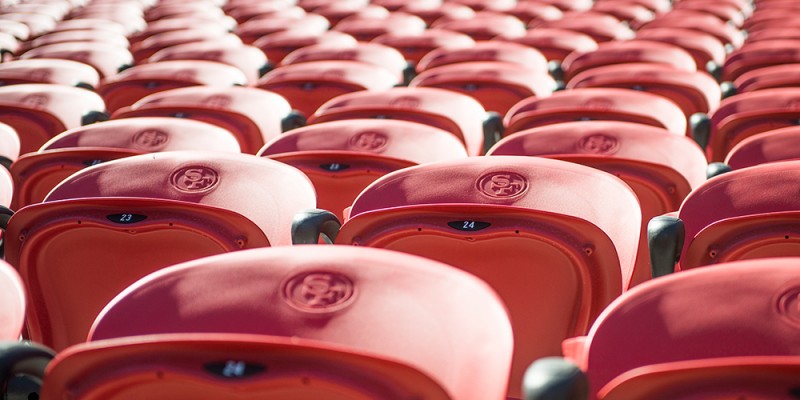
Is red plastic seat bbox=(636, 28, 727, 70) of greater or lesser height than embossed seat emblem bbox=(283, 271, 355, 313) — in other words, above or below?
below

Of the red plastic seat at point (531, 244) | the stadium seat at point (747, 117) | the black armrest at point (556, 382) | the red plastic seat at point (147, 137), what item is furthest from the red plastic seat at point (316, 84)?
the black armrest at point (556, 382)

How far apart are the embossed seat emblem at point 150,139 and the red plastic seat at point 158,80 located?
4.29ft

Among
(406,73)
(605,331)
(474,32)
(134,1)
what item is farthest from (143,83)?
(134,1)

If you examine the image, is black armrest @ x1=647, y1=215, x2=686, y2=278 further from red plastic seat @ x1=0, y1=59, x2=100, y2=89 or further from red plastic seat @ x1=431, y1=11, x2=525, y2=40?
red plastic seat @ x1=431, y1=11, x2=525, y2=40

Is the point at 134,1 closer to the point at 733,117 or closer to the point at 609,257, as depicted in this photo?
the point at 733,117

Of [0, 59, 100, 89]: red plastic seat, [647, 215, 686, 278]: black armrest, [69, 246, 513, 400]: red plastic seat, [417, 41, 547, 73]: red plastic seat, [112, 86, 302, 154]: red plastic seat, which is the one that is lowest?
[0, 59, 100, 89]: red plastic seat

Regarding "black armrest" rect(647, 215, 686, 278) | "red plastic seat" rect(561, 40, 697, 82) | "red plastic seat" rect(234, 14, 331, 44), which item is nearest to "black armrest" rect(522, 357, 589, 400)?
"black armrest" rect(647, 215, 686, 278)

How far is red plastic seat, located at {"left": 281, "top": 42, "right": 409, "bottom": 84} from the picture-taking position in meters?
5.05

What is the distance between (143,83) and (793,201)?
3.07 meters

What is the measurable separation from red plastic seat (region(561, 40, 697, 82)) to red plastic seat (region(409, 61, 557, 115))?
530 mm

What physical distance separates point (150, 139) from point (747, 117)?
1.95 metres

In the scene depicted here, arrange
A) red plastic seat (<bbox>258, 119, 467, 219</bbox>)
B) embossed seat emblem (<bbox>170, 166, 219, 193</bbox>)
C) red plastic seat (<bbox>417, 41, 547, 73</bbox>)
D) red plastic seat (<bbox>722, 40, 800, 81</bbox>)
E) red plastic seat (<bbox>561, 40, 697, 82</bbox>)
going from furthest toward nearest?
red plastic seat (<bbox>417, 41, 547, 73</bbox>) < red plastic seat (<bbox>561, 40, 697, 82</bbox>) < red plastic seat (<bbox>722, 40, 800, 81</bbox>) < red plastic seat (<bbox>258, 119, 467, 219</bbox>) < embossed seat emblem (<bbox>170, 166, 219, 193</bbox>)

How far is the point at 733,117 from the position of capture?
3.06 metres

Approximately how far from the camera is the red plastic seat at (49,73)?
430cm
